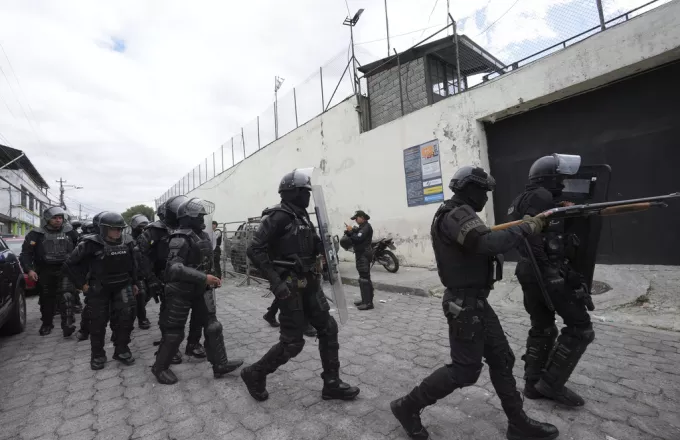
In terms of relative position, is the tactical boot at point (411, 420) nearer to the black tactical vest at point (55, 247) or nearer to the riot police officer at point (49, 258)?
the riot police officer at point (49, 258)

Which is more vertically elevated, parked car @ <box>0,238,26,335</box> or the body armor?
the body armor

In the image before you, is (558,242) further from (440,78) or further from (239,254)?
(239,254)

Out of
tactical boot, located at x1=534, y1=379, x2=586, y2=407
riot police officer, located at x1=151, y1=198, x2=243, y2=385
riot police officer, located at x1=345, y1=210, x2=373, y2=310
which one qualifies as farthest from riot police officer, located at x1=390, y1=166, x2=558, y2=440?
riot police officer, located at x1=345, y1=210, x2=373, y2=310

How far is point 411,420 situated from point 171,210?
3.58 metres

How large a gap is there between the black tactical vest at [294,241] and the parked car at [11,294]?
3820 mm

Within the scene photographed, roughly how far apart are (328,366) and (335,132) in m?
9.90

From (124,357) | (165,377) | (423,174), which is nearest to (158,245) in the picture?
(124,357)

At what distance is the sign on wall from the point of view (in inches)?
340

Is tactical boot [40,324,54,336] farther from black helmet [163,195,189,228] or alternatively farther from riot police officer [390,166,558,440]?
riot police officer [390,166,558,440]

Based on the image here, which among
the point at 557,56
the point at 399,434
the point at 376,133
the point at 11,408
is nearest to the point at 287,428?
the point at 399,434

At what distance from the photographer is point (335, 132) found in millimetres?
11789

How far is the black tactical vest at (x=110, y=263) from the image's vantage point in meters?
3.84

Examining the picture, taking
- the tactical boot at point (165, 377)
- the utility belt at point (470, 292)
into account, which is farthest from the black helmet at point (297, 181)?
the tactical boot at point (165, 377)

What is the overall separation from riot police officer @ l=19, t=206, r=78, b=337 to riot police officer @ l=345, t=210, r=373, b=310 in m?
4.32
